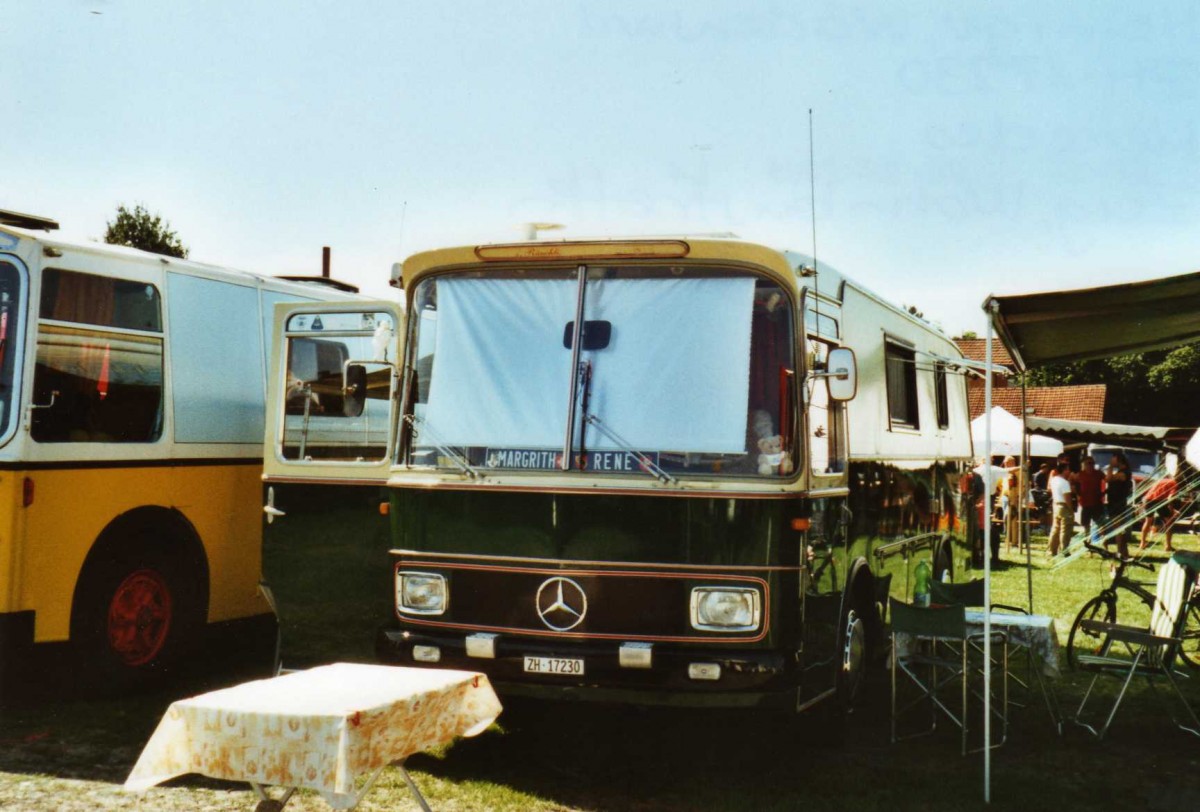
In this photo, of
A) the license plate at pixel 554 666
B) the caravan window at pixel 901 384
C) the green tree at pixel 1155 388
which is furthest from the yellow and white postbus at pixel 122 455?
the green tree at pixel 1155 388

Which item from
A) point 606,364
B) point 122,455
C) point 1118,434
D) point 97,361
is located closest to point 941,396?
point 606,364

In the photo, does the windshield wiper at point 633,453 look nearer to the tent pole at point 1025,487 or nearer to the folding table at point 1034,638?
the folding table at point 1034,638

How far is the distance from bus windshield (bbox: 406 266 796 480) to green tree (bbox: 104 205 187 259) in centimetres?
3705

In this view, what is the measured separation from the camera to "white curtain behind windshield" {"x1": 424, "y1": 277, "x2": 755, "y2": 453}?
6.18 metres

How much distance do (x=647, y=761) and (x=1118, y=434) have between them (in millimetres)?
29143

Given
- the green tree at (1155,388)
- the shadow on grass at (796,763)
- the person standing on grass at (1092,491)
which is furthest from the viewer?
the green tree at (1155,388)

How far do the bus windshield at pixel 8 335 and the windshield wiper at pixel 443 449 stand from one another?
2.72m

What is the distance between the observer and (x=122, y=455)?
8219 millimetres

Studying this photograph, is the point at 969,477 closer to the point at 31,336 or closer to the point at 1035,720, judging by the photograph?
the point at 1035,720

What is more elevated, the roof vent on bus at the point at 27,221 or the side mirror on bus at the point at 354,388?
the roof vent on bus at the point at 27,221

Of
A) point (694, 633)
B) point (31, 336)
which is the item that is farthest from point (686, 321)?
point (31, 336)

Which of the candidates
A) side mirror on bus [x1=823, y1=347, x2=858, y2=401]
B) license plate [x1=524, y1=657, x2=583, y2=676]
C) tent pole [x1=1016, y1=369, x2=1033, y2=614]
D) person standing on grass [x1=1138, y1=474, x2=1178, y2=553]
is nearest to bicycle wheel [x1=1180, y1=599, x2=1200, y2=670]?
tent pole [x1=1016, y1=369, x2=1033, y2=614]

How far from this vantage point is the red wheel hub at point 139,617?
830 centimetres

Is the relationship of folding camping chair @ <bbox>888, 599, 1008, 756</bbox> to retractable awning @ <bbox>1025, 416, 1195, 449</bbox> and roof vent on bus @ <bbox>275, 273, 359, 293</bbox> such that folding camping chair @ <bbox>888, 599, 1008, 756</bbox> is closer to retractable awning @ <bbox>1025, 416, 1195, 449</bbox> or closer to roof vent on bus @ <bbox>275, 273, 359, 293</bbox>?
roof vent on bus @ <bbox>275, 273, 359, 293</bbox>
